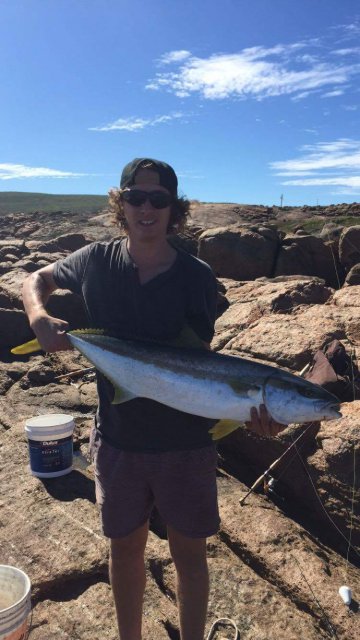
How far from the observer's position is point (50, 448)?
5.48 metres

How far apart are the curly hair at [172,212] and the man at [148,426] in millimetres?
155

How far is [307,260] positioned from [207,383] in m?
11.7

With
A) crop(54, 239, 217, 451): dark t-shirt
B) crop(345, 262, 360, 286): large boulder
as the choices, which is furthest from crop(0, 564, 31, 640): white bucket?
crop(345, 262, 360, 286): large boulder

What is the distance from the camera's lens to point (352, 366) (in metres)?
6.19

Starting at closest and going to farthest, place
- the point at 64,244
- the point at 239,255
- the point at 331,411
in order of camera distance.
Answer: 1. the point at 331,411
2. the point at 239,255
3. the point at 64,244

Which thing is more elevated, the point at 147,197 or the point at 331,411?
the point at 147,197

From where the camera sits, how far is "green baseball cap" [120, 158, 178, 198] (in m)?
3.44

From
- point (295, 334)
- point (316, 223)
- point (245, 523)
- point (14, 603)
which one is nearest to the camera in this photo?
point (14, 603)

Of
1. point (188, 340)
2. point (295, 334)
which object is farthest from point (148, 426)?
point (295, 334)

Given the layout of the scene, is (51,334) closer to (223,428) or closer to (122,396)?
(122,396)

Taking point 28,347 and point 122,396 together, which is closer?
point 122,396

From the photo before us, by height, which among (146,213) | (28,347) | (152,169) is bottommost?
(28,347)

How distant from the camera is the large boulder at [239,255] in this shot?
14047 millimetres

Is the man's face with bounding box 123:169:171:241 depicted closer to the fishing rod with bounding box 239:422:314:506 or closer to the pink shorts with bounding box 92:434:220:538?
the pink shorts with bounding box 92:434:220:538
